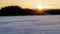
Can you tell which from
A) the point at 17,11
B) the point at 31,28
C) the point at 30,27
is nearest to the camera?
the point at 31,28

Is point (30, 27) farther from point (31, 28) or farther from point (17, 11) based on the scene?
point (17, 11)

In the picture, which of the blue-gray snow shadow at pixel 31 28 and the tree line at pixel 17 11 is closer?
the blue-gray snow shadow at pixel 31 28

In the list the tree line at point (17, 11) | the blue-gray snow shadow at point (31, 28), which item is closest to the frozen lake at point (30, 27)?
the blue-gray snow shadow at point (31, 28)

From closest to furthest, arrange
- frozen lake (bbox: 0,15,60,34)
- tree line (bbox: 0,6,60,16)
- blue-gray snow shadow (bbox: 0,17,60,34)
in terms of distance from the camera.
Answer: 1. blue-gray snow shadow (bbox: 0,17,60,34)
2. frozen lake (bbox: 0,15,60,34)
3. tree line (bbox: 0,6,60,16)

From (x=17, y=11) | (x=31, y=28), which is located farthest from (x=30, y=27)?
(x=17, y=11)

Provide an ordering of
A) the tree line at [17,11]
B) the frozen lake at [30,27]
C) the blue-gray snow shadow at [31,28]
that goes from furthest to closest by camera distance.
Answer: the tree line at [17,11], the frozen lake at [30,27], the blue-gray snow shadow at [31,28]

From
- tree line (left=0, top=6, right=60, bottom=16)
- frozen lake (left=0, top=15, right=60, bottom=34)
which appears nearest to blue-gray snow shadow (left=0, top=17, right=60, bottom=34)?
frozen lake (left=0, top=15, right=60, bottom=34)

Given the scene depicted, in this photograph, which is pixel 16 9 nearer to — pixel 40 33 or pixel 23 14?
pixel 23 14

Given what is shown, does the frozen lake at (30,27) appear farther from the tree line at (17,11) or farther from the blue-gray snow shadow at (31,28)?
the tree line at (17,11)

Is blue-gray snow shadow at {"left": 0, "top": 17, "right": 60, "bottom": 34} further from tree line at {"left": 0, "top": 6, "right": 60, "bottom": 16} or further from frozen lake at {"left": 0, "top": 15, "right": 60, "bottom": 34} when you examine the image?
tree line at {"left": 0, "top": 6, "right": 60, "bottom": 16}

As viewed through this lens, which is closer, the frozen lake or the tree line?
the frozen lake

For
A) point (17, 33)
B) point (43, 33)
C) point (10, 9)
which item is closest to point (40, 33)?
point (43, 33)

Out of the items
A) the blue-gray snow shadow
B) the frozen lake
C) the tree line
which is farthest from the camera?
the tree line

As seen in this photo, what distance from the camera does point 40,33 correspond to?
887cm
